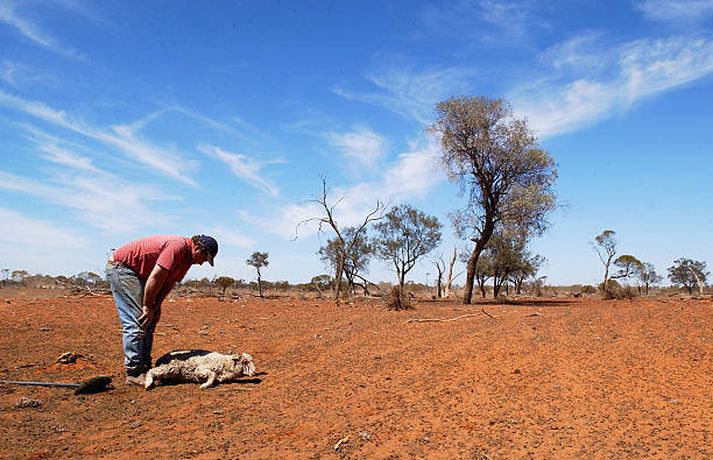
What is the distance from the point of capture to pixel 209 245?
5.84m

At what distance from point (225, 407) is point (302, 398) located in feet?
2.22

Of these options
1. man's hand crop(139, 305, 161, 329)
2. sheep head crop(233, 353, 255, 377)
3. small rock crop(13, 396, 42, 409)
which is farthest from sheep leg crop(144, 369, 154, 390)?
small rock crop(13, 396, 42, 409)

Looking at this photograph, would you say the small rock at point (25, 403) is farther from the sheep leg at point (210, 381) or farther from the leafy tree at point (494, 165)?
the leafy tree at point (494, 165)

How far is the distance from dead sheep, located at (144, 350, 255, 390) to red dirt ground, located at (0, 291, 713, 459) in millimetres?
179

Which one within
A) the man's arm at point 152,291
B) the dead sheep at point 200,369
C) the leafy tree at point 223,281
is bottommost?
the dead sheep at point 200,369

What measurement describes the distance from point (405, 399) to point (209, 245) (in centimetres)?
265

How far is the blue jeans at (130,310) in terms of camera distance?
18.7 feet

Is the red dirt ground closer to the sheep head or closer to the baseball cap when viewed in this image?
the sheep head

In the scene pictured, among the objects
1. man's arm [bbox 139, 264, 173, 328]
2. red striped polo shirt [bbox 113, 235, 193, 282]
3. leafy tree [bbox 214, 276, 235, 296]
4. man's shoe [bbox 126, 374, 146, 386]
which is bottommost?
man's shoe [bbox 126, 374, 146, 386]

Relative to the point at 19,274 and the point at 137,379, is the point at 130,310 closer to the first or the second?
the point at 137,379

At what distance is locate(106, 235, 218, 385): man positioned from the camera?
570 cm

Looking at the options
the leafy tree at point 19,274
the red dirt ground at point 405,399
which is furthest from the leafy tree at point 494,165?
the leafy tree at point 19,274

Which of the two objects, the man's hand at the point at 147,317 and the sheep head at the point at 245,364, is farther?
the sheep head at the point at 245,364

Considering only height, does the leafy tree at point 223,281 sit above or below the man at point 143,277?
above
